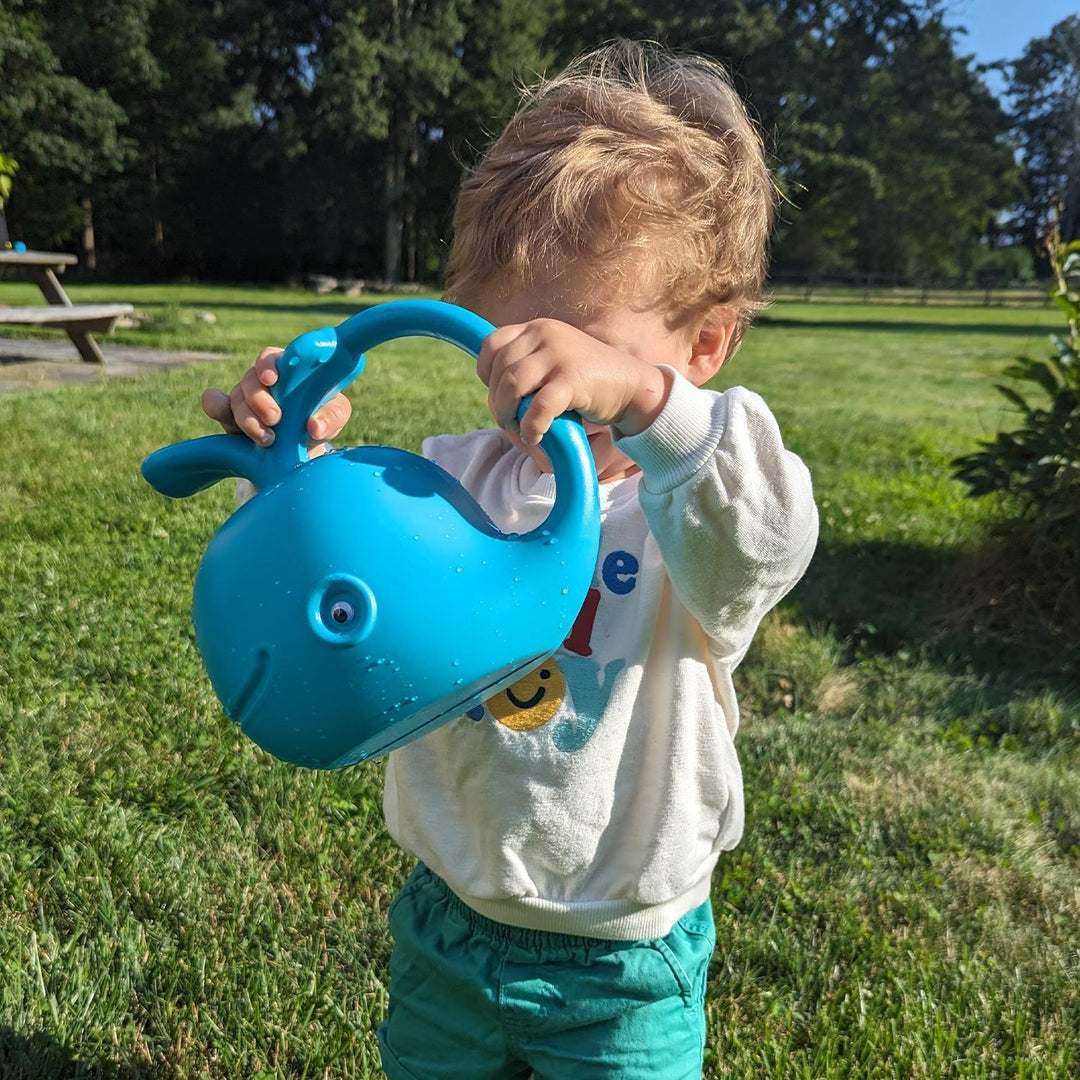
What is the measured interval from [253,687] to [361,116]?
3263 cm

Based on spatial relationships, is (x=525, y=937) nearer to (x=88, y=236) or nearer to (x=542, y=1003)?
(x=542, y=1003)

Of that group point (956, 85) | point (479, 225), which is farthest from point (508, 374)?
point (956, 85)

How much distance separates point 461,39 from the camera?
33125 mm

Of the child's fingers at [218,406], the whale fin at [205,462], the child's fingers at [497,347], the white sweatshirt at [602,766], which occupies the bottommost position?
the white sweatshirt at [602,766]

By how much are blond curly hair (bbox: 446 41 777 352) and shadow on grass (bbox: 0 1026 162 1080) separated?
1.43m

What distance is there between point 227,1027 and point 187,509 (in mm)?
2752

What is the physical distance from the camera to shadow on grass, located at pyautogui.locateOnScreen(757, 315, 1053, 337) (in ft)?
72.9

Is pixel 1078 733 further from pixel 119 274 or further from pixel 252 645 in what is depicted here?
pixel 119 274

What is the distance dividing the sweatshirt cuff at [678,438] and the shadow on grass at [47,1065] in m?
1.44

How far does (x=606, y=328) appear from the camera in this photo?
125 centimetres

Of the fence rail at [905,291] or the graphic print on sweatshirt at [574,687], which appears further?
the fence rail at [905,291]

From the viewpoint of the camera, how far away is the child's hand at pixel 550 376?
2.94 ft

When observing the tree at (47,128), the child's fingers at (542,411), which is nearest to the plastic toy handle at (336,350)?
the child's fingers at (542,411)

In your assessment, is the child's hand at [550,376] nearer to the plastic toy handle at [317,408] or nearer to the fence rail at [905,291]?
the plastic toy handle at [317,408]
